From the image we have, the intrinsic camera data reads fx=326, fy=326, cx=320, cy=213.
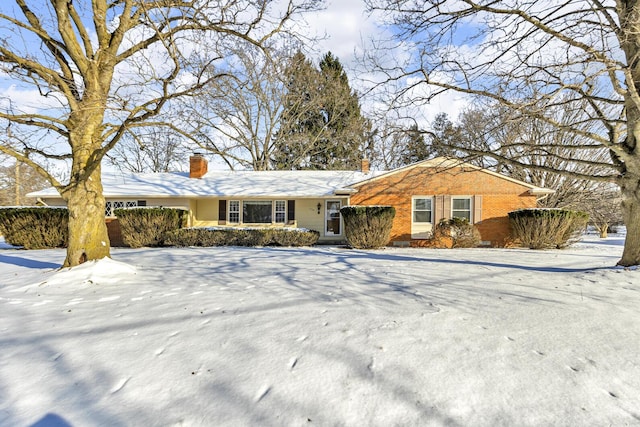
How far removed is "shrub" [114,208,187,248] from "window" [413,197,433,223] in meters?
10.8

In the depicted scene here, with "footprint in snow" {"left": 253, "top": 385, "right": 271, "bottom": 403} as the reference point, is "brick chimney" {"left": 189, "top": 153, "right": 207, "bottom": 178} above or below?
above

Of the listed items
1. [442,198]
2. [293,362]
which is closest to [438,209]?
[442,198]

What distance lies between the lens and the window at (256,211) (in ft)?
53.5

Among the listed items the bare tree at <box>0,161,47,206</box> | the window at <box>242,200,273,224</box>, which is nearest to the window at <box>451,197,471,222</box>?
the window at <box>242,200,273,224</box>

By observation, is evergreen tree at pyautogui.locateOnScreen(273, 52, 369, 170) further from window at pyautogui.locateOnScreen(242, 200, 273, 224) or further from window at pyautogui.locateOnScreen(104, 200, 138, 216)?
window at pyautogui.locateOnScreen(104, 200, 138, 216)

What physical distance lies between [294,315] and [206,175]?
A: 640 inches

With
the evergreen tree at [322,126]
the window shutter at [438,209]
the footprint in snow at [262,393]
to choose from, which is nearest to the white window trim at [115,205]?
the evergreen tree at [322,126]

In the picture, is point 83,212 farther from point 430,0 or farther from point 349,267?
point 430,0

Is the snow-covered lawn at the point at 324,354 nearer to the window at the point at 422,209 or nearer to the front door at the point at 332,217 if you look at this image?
the window at the point at 422,209

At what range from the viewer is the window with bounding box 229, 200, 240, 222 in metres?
16.3

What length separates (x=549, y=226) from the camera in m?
12.7

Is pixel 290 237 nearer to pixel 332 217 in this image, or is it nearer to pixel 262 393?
pixel 332 217

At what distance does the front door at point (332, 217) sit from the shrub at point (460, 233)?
4.90m


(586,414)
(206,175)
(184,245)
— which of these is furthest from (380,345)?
(206,175)
